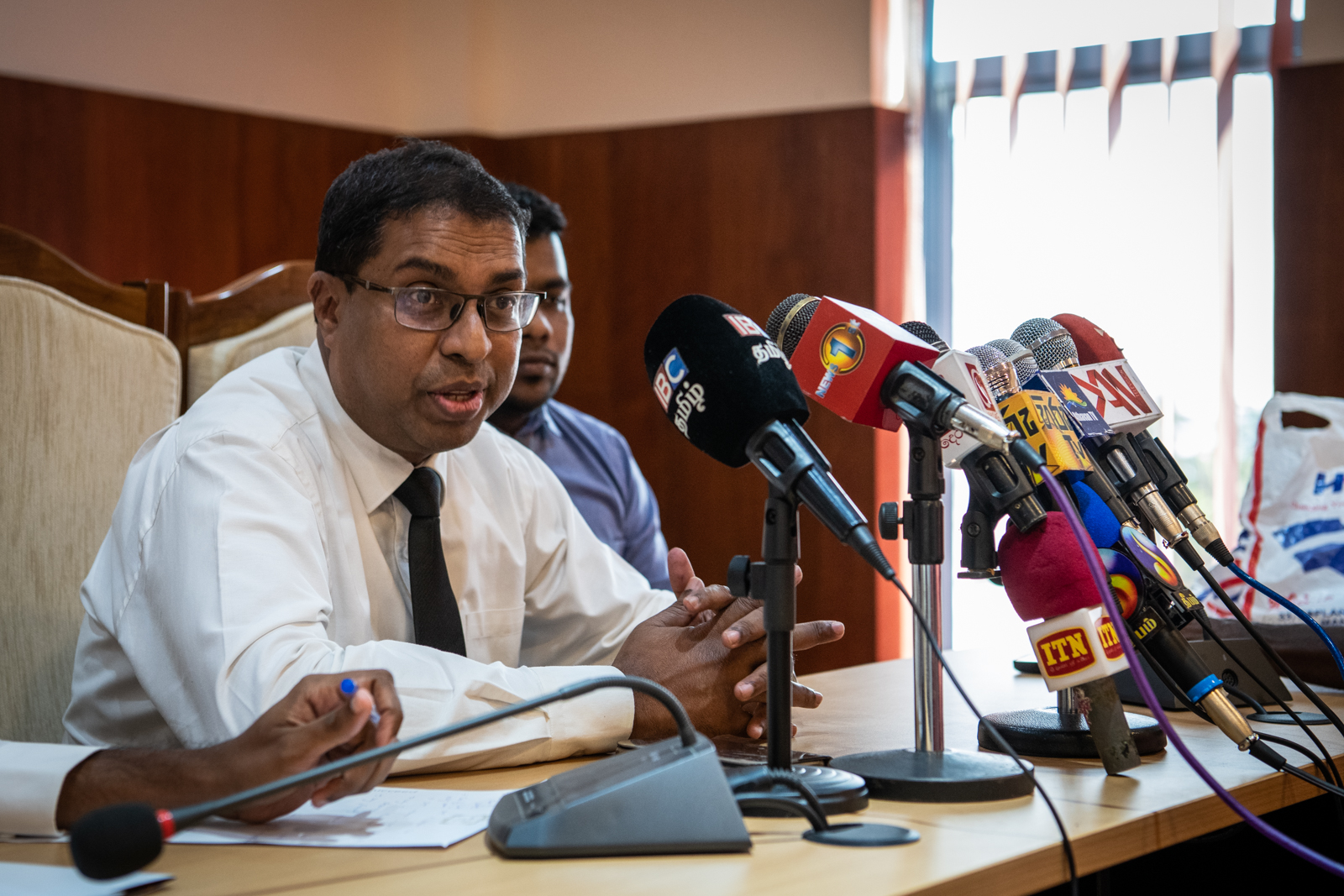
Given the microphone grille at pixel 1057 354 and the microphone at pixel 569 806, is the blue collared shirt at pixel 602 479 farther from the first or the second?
the microphone at pixel 569 806

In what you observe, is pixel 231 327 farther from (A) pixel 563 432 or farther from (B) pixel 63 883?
(B) pixel 63 883

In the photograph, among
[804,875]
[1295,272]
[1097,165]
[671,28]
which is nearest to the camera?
[804,875]

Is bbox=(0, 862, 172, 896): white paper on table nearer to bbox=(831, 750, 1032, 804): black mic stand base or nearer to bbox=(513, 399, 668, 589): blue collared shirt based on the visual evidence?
bbox=(831, 750, 1032, 804): black mic stand base

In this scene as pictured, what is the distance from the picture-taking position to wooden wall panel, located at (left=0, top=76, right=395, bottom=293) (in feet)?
11.0

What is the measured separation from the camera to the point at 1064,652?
1.03 m

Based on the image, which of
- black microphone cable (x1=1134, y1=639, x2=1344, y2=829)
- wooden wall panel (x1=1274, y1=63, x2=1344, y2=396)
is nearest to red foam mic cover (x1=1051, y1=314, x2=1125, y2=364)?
black microphone cable (x1=1134, y1=639, x2=1344, y2=829)

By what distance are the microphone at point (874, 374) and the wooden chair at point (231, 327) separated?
1088mm

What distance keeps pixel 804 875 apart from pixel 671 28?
3.53 m

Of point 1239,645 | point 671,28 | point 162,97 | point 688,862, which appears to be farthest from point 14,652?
point 671,28

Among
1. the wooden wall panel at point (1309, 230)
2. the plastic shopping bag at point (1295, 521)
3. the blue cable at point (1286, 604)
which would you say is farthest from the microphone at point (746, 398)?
the wooden wall panel at point (1309, 230)

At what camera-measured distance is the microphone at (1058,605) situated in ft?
3.34

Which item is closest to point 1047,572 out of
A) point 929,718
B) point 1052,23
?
point 929,718

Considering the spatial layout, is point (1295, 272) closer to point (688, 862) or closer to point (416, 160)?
point (416, 160)

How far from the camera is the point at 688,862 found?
33.5 inches
